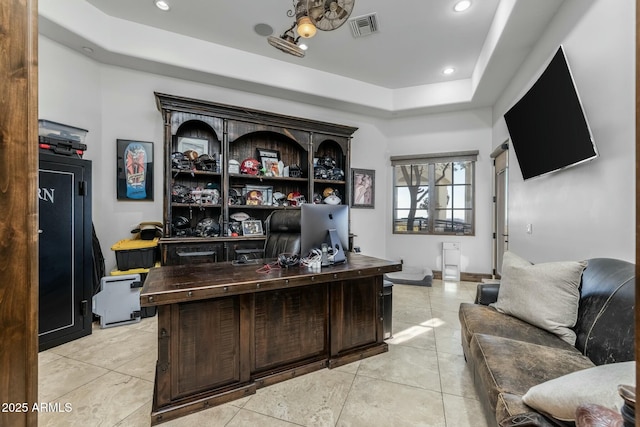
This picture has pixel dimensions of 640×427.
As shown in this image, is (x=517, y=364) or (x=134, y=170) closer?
(x=517, y=364)

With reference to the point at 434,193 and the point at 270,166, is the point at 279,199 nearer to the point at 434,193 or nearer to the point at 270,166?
the point at 270,166

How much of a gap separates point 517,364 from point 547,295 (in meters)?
0.67

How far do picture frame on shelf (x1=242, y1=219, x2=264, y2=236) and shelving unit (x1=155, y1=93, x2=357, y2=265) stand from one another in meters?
0.11

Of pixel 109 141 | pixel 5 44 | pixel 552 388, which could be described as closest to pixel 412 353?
pixel 552 388

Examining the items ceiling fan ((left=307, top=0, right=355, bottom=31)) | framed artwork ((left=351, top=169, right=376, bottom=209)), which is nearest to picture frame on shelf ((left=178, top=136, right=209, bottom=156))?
ceiling fan ((left=307, top=0, right=355, bottom=31))

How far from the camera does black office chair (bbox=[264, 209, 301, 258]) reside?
2771mm

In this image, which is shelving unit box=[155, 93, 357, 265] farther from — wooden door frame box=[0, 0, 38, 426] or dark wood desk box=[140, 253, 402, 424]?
wooden door frame box=[0, 0, 38, 426]

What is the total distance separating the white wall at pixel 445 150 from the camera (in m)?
4.91

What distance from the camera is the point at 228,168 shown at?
3.76m

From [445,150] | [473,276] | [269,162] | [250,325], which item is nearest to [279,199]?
[269,162]

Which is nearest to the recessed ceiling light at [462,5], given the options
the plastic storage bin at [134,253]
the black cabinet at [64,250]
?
the black cabinet at [64,250]

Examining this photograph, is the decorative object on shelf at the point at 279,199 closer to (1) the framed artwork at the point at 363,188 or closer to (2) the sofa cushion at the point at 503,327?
(1) the framed artwork at the point at 363,188

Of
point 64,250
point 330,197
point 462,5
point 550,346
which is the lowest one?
point 550,346

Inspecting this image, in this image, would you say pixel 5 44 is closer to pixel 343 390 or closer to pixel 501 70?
pixel 343 390
